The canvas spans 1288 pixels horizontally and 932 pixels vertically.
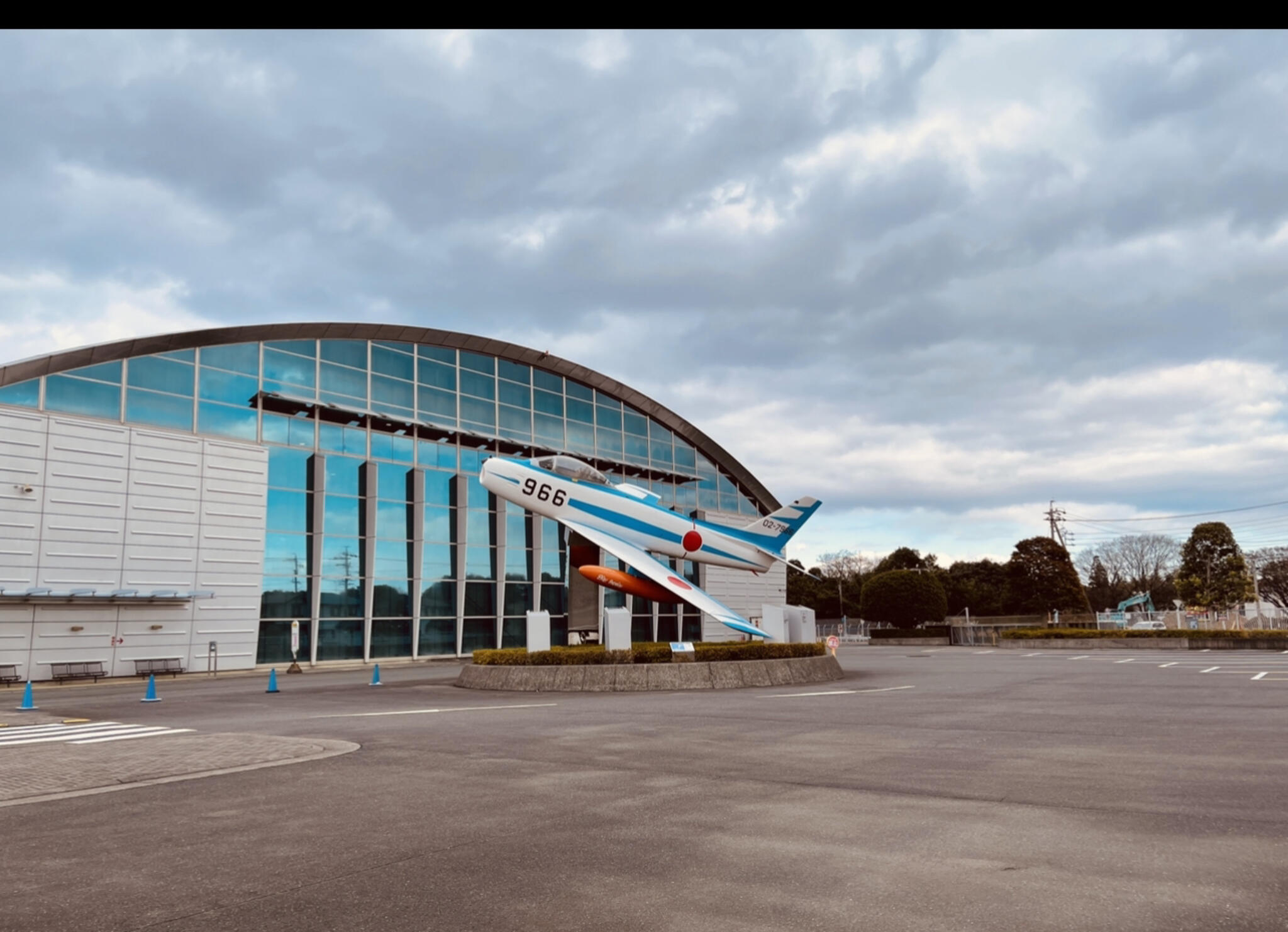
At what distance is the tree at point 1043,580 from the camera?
65.6 meters

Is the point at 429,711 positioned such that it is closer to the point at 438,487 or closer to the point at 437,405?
the point at 438,487

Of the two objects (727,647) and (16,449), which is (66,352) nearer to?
(16,449)

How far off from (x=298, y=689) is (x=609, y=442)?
28.7 metres

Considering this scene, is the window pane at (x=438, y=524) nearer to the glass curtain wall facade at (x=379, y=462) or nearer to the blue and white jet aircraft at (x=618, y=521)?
the glass curtain wall facade at (x=379, y=462)

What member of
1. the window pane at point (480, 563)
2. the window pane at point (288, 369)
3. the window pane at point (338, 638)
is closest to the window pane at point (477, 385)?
the window pane at point (480, 563)

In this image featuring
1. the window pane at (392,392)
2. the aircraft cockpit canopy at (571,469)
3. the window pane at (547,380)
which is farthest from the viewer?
the window pane at (547,380)

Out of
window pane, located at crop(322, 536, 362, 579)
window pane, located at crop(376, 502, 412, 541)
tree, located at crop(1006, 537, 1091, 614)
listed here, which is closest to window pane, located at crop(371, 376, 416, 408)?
window pane, located at crop(376, 502, 412, 541)

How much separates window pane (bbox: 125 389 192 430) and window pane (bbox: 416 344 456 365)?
11.4m

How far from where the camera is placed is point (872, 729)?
39.1 ft

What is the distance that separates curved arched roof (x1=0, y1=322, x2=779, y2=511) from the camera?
30.1 m

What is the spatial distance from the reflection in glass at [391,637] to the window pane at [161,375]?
40.8 ft

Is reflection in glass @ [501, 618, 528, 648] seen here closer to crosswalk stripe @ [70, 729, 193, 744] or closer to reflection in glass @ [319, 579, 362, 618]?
reflection in glass @ [319, 579, 362, 618]

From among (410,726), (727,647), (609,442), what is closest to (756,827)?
(410,726)

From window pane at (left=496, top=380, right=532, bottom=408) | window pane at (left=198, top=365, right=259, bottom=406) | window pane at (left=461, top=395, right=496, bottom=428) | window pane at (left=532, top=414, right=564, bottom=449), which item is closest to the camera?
window pane at (left=198, top=365, right=259, bottom=406)
